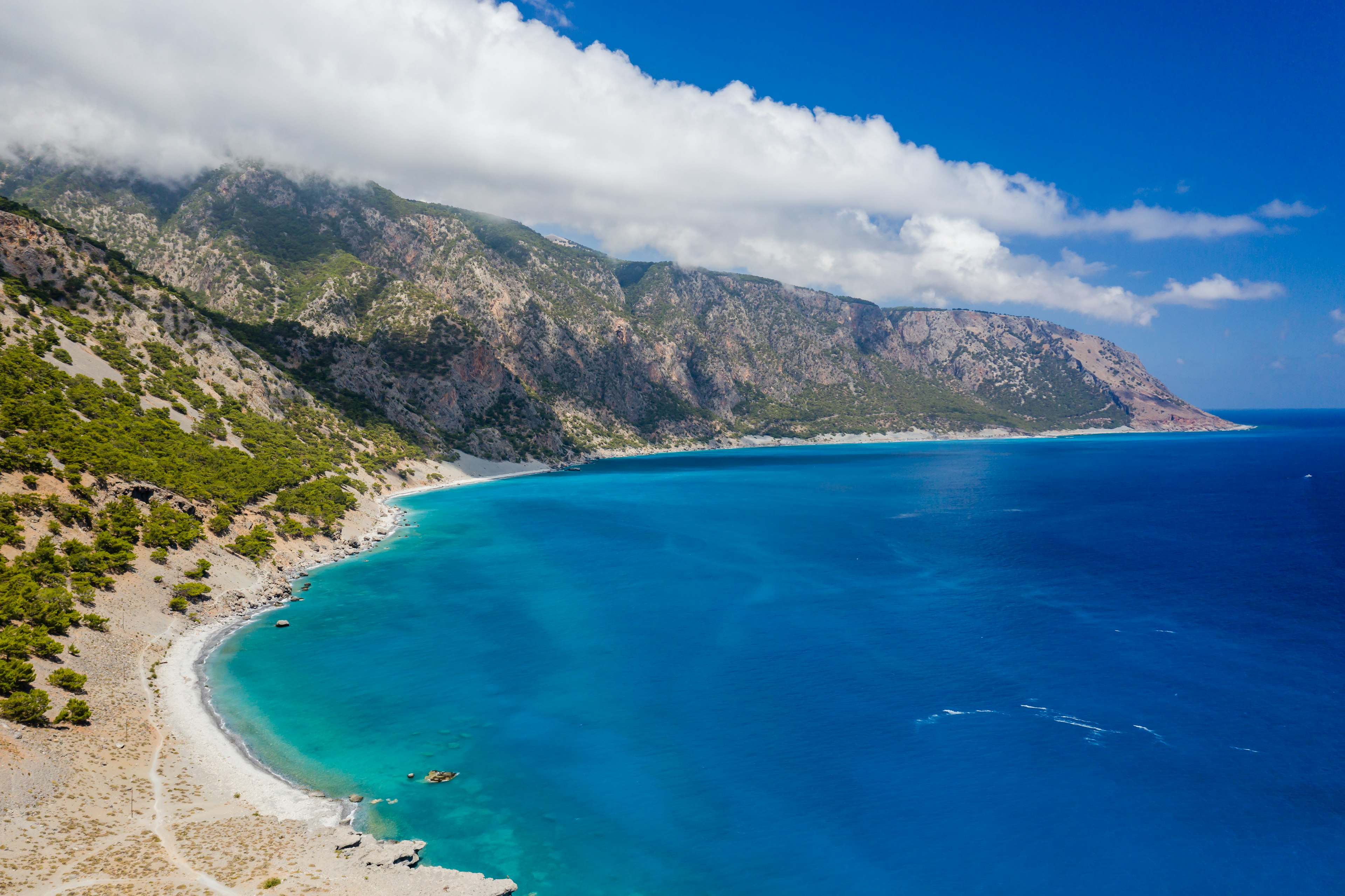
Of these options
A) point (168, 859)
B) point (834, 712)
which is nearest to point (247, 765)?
point (168, 859)

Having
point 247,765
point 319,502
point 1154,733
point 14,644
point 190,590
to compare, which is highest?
point 14,644

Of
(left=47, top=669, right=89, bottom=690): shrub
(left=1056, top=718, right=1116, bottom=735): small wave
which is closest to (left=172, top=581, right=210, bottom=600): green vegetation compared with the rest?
(left=47, top=669, right=89, bottom=690): shrub

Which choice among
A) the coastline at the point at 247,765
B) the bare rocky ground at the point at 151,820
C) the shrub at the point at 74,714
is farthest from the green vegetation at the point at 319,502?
the shrub at the point at 74,714

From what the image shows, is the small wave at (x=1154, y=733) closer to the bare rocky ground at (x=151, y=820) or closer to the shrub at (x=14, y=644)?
the bare rocky ground at (x=151, y=820)

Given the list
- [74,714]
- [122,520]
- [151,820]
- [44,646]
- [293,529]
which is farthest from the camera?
[293,529]

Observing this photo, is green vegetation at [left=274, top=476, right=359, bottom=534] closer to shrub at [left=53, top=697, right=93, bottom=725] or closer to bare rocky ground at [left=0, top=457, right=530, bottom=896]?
bare rocky ground at [left=0, top=457, right=530, bottom=896]

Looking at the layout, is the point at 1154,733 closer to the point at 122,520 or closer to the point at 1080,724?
the point at 1080,724

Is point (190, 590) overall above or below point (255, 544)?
below
